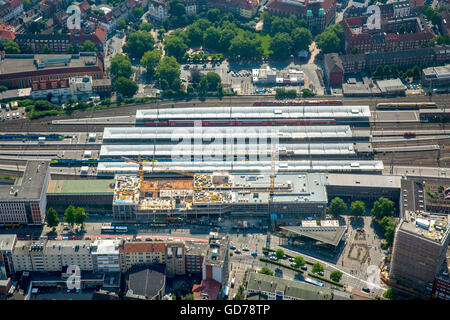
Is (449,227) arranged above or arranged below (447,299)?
above

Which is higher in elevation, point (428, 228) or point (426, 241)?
point (428, 228)

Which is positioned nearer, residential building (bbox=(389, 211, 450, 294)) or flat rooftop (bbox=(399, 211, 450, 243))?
residential building (bbox=(389, 211, 450, 294))

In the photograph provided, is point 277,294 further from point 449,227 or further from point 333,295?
point 449,227

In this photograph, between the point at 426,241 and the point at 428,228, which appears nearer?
the point at 426,241

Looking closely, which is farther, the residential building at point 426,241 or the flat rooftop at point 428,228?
the flat rooftop at point 428,228
